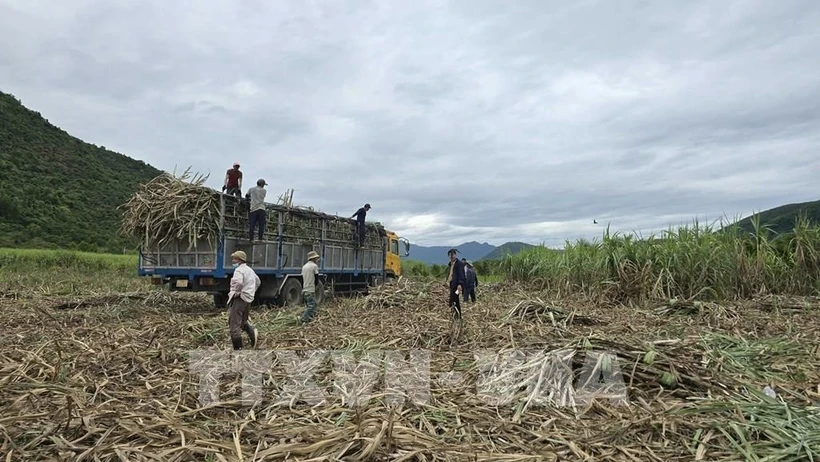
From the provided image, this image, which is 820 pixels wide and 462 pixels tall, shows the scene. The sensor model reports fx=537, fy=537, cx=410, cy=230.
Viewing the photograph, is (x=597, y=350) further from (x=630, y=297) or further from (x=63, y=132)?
(x=63, y=132)

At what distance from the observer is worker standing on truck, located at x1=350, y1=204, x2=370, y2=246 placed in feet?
50.2

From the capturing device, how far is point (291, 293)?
13.0 metres

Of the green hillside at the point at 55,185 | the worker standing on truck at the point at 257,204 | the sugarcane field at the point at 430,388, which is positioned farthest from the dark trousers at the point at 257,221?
the green hillside at the point at 55,185

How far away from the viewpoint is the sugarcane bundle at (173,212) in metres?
10.8

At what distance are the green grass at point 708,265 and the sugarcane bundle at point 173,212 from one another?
8.21m

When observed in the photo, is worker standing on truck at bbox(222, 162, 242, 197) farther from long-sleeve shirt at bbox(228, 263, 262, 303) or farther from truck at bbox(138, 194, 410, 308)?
long-sleeve shirt at bbox(228, 263, 262, 303)

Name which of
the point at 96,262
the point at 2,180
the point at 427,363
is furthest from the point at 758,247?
the point at 2,180

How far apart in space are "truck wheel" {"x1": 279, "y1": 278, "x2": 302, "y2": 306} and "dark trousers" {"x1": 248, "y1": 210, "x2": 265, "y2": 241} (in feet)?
5.53

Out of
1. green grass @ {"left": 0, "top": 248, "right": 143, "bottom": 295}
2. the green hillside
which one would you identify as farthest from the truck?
the green hillside

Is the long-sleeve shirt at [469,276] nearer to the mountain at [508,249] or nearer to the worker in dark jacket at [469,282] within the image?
the worker in dark jacket at [469,282]

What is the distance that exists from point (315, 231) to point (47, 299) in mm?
6565

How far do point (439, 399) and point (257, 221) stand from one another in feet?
26.9

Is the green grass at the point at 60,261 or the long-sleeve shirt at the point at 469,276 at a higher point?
the green grass at the point at 60,261

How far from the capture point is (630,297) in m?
10.9
